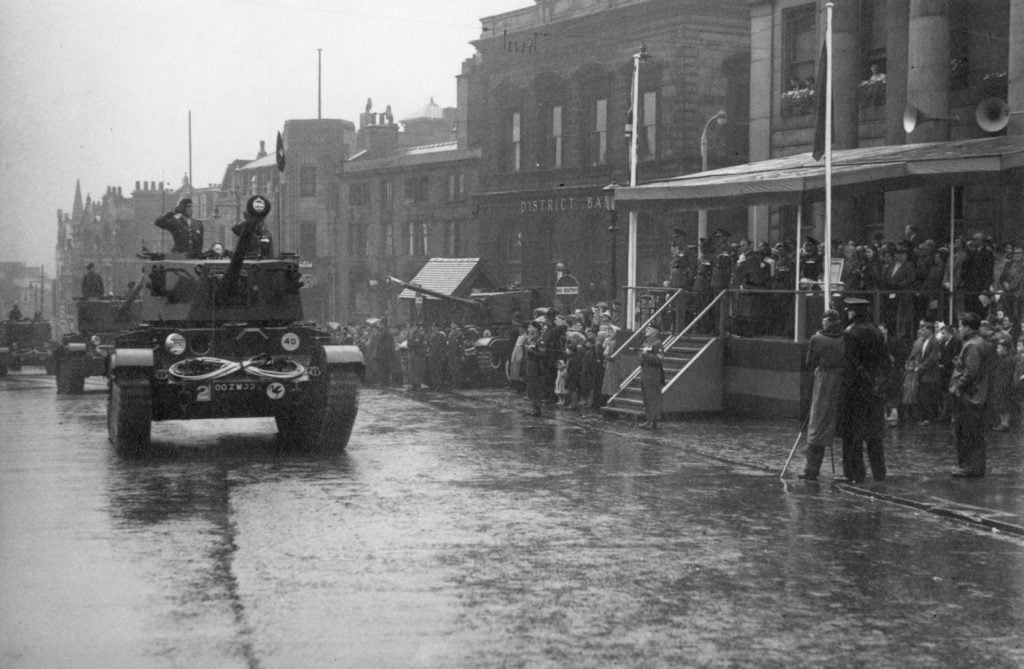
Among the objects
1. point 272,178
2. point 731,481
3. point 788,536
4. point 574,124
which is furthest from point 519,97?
point 788,536

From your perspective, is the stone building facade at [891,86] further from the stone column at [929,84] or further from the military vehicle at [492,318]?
the military vehicle at [492,318]

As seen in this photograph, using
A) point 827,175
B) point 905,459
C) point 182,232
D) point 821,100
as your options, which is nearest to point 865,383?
point 905,459

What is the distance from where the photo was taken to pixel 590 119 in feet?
151

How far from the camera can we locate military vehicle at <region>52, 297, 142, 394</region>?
91.6 ft

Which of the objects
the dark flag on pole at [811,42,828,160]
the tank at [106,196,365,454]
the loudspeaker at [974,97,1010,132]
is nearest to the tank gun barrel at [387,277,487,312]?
the dark flag on pole at [811,42,828,160]

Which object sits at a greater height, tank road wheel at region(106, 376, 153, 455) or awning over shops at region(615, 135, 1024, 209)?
awning over shops at region(615, 135, 1024, 209)

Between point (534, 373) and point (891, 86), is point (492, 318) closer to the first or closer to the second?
point (534, 373)

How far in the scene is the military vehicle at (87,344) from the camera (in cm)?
2791

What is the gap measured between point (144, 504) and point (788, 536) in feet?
18.4

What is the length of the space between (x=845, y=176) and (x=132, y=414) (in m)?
11.5

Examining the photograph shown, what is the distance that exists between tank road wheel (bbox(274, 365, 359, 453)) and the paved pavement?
14.2ft

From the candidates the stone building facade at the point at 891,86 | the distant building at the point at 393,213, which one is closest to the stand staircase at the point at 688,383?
the stone building facade at the point at 891,86

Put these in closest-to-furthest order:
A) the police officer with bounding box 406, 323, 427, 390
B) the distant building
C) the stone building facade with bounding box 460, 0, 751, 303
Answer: the police officer with bounding box 406, 323, 427, 390 → the stone building facade with bounding box 460, 0, 751, 303 → the distant building

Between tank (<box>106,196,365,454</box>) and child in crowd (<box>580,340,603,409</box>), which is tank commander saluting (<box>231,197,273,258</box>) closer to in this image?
tank (<box>106,196,365,454</box>)
